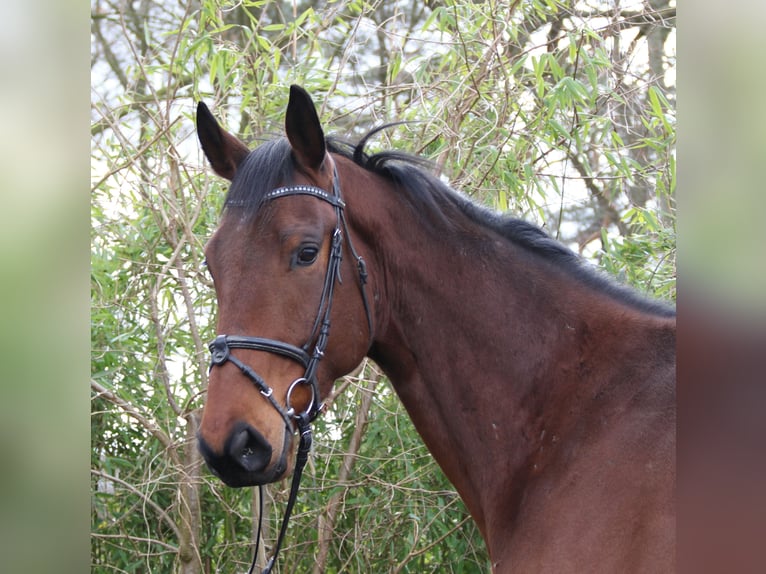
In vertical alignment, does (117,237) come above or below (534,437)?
above

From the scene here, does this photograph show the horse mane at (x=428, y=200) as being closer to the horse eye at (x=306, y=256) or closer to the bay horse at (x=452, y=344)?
the bay horse at (x=452, y=344)

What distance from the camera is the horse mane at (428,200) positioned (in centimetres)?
209

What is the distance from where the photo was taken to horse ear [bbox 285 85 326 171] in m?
2.07

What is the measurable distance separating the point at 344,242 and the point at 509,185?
165cm

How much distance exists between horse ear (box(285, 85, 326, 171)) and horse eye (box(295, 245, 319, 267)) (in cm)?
25

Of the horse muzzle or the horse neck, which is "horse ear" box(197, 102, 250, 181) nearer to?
the horse neck

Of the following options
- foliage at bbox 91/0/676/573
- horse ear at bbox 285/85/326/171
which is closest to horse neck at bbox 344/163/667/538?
horse ear at bbox 285/85/326/171

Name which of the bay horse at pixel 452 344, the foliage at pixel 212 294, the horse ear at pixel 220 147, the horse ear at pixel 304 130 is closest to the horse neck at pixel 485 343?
the bay horse at pixel 452 344

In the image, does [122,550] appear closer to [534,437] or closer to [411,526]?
[411,526]

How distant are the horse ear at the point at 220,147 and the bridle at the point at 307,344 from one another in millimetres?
341

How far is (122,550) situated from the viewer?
3750mm
